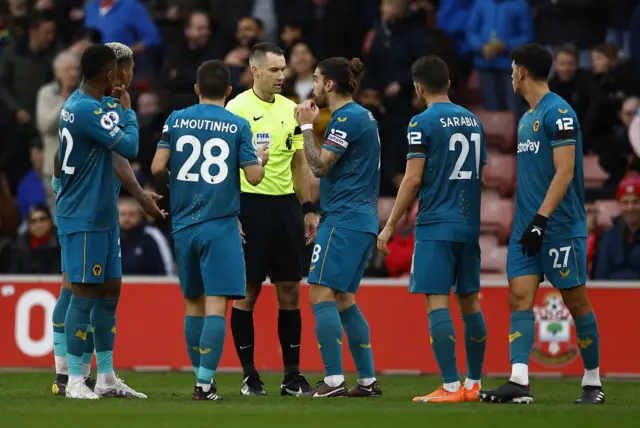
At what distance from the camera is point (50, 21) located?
1897cm

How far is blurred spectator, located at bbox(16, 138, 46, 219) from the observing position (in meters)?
18.1

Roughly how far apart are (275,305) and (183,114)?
14.4 feet

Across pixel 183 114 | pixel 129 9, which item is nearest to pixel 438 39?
pixel 129 9

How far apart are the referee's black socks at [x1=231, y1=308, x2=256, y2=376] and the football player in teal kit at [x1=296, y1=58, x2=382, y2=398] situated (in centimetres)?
70

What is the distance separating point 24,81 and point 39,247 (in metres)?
3.34

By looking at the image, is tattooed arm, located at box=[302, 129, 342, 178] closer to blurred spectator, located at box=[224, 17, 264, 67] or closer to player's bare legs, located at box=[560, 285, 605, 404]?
player's bare legs, located at box=[560, 285, 605, 404]

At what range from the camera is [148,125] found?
17.6 metres

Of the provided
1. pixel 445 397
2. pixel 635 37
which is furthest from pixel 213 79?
pixel 635 37

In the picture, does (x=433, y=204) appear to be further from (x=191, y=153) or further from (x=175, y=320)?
(x=175, y=320)

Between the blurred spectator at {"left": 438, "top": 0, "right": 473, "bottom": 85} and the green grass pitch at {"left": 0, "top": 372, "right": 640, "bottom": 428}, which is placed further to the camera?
the blurred spectator at {"left": 438, "top": 0, "right": 473, "bottom": 85}

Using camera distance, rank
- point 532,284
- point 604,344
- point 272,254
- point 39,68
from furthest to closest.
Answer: point 39,68
point 604,344
point 272,254
point 532,284

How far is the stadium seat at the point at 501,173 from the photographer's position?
17.8 meters

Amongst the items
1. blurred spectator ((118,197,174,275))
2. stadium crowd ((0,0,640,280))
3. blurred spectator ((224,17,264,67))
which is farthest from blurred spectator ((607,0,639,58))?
blurred spectator ((118,197,174,275))

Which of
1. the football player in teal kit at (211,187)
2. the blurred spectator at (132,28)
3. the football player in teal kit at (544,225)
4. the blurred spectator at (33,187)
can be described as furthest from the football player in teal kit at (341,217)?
the blurred spectator at (33,187)
